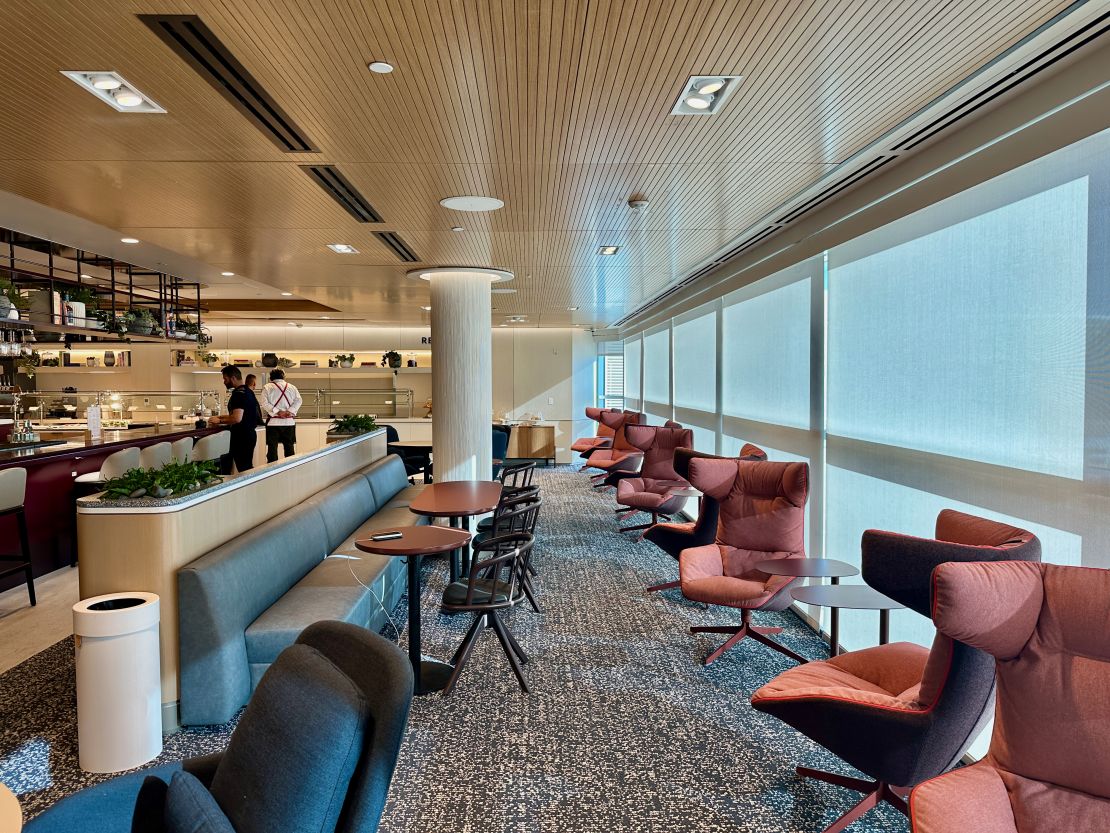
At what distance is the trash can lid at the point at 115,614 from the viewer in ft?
10.2

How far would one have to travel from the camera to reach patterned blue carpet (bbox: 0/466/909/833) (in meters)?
2.81

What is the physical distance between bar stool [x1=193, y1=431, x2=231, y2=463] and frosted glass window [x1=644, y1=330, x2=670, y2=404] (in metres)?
6.35

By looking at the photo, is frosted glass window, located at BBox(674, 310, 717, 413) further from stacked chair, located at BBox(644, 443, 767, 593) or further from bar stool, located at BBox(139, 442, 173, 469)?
bar stool, located at BBox(139, 442, 173, 469)

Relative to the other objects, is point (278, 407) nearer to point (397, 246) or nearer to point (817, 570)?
point (397, 246)

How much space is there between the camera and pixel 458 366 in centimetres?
761

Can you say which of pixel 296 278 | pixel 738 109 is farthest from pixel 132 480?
pixel 296 278

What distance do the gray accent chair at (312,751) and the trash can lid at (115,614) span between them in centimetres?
139

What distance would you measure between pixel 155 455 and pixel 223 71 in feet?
17.9

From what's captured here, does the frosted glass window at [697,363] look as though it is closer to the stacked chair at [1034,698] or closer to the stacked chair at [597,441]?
the stacked chair at [597,441]

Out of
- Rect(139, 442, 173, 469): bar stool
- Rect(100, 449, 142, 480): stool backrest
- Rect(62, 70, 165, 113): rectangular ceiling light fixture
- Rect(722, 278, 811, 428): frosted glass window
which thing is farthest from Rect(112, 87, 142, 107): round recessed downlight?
Rect(139, 442, 173, 469): bar stool

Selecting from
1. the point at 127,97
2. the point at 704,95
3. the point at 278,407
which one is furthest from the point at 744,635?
the point at 278,407

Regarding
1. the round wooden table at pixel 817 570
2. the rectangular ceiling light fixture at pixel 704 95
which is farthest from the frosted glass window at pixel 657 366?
the rectangular ceiling light fixture at pixel 704 95

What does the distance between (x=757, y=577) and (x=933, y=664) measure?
2.33 m

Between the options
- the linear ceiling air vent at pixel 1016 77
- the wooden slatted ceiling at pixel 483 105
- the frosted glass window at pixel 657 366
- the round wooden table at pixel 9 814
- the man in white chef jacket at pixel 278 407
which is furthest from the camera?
the frosted glass window at pixel 657 366
